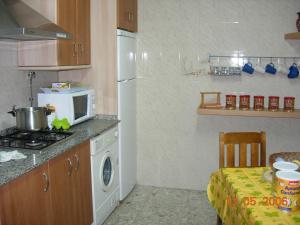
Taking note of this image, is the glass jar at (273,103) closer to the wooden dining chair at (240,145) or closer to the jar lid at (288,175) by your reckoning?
the wooden dining chair at (240,145)

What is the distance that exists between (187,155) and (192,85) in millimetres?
770

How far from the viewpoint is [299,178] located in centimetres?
140

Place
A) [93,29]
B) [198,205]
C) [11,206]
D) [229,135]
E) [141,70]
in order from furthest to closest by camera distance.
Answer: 1. [141,70]
2. [198,205]
3. [93,29]
4. [229,135]
5. [11,206]

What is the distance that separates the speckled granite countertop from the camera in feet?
5.61

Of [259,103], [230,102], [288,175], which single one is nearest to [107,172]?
[230,102]

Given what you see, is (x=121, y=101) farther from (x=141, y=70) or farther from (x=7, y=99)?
(x=7, y=99)

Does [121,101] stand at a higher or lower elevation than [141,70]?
lower

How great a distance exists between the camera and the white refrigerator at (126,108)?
3068mm

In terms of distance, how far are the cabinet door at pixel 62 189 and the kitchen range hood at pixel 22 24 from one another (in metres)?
0.78

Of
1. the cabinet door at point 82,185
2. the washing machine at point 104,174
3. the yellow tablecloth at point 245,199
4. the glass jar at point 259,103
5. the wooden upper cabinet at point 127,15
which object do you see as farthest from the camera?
the glass jar at point 259,103

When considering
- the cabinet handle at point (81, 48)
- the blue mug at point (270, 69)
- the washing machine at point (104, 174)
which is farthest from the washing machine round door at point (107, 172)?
the blue mug at point (270, 69)

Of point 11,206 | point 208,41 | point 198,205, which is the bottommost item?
point 198,205

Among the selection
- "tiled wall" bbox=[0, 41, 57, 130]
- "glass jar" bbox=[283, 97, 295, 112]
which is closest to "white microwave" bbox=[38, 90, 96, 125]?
"tiled wall" bbox=[0, 41, 57, 130]

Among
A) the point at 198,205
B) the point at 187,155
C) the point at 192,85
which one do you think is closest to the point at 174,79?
the point at 192,85
